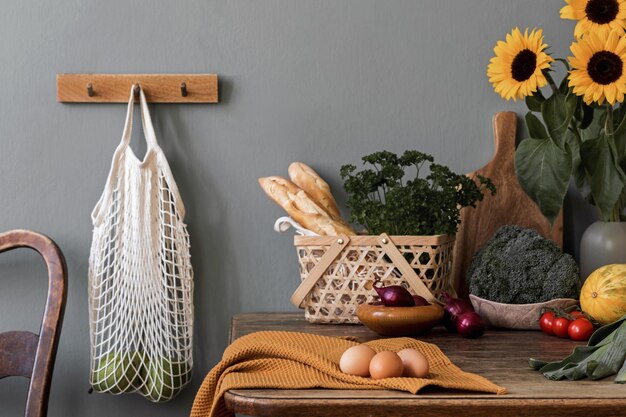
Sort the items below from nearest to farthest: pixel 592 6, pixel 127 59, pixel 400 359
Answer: pixel 400 359 → pixel 592 6 → pixel 127 59

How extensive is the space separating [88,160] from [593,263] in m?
1.09

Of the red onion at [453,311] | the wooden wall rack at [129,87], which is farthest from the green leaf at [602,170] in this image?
the wooden wall rack at [129,87]

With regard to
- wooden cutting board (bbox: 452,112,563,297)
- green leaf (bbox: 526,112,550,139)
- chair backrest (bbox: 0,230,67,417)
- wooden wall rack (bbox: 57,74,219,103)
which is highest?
wooden wall rack (bbox: 57,74,219,103)

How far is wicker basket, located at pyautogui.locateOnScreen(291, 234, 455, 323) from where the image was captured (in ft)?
4.75

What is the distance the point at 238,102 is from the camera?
1.71 m

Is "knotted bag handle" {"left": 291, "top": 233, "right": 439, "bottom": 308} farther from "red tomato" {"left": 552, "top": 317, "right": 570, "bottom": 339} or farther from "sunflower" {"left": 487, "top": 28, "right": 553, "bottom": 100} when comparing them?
"sunflower" {"left": 487, "top": 28, "right": 553, "bottom": 100}

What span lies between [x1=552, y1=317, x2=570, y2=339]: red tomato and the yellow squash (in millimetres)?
46

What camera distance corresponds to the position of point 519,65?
1.47 meters

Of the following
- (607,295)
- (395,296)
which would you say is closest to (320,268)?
(395,296)

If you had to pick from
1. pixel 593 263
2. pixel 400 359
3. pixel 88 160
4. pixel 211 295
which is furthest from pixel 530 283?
pixel 88 160

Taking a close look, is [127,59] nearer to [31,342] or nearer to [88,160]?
[88,160]

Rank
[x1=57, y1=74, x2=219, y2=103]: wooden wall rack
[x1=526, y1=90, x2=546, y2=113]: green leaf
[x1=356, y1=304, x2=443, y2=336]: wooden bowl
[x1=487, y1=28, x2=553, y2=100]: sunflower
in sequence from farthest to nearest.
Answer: [x1=57, y1=74, x2=219, y2=103]: wooden wall rack → [x1=526, y1=90, x2=546, y2=113]: green leaf → [x1=487, y1=28, x2=553, y2=100]: sunflower → [x1=356, y1=304, x2=443, y2=336]: wooden bowl

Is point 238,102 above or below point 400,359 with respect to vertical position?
above

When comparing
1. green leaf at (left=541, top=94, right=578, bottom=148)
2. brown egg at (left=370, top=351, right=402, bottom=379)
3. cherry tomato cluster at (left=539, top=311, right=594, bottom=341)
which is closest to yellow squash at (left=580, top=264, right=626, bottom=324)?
cherry tomato cluster at (left=539, top=311, right=594, bottom=341)
